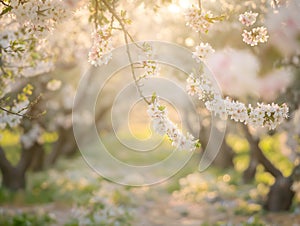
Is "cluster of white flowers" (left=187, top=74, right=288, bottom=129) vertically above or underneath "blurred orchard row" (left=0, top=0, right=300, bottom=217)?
underneath

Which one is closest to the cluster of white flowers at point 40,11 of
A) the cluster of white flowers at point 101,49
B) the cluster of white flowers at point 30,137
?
the cluster of white flowers at point 101,49

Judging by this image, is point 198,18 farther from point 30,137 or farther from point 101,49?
point 30,137

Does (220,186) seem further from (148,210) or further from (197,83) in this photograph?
(197,83)

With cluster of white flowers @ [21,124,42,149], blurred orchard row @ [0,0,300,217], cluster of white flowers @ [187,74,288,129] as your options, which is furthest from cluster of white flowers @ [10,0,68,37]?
cluster of white flowers @ [21,124,42,149]

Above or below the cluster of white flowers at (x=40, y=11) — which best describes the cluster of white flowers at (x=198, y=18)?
below

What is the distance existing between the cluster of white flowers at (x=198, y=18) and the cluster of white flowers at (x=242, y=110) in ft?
1.73

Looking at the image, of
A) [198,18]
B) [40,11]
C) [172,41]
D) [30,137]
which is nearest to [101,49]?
[40,11]

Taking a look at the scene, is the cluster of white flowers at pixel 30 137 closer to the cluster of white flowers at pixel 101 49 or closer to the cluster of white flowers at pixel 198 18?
the cluster of white flowers at pixel 101 49

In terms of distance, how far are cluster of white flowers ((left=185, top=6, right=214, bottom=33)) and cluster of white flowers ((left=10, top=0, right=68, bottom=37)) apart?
1.30 meters

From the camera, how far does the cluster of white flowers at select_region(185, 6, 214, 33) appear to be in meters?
5.14

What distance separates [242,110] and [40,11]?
7.66 feet

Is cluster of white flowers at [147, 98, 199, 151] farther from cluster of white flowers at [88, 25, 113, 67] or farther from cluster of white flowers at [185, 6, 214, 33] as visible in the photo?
cluster of white flowers at [185, 6, 214, 33]

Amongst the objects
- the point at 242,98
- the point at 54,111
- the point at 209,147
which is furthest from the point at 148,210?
the point at 209,147

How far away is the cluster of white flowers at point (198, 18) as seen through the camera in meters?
5.14
